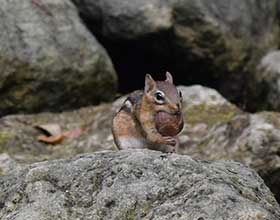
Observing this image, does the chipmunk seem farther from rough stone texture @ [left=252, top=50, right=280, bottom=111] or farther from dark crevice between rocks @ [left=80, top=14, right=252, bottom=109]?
dark crevice between rocks @ [left=80, top=14, right=252, bottom=109]

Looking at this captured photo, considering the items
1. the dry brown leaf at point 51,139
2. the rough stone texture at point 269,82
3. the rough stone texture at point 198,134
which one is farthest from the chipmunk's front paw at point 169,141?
the rough stone texture at point 269,82

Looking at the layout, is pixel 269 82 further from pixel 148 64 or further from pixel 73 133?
pixel 73 133

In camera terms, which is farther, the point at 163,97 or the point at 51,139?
the point at 51,139

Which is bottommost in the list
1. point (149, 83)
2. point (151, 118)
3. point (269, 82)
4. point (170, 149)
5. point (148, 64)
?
point (148, 64)

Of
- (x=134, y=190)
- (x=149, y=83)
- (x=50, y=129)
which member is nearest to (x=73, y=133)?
(x=50, y=129)

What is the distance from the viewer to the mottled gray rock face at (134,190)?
450 cm

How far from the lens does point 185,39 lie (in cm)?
1074

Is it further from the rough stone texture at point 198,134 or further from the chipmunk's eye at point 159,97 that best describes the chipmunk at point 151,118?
the rough stone texture at point 198,134

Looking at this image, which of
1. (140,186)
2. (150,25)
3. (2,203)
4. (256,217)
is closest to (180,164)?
(140,186)

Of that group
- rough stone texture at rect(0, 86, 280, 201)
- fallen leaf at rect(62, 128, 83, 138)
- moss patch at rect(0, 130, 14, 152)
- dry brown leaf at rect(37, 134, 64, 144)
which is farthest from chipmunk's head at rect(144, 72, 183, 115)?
fallen leaf at rect(62, 128, 83, 138)

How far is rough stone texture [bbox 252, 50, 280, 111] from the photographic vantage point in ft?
33.4

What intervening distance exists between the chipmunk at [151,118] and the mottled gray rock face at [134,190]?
76 centimetres

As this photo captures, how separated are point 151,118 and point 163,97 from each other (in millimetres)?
213

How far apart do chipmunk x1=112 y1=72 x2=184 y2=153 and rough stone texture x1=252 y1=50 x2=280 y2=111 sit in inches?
158
